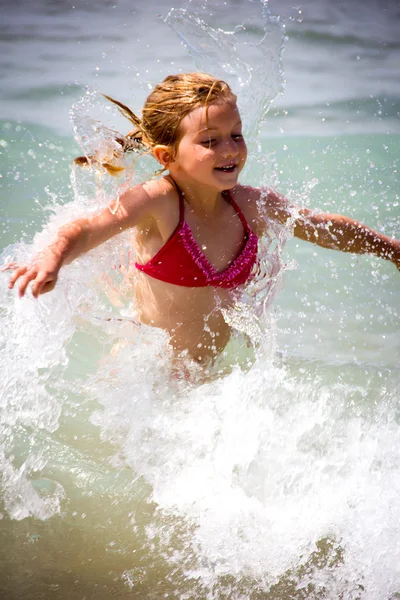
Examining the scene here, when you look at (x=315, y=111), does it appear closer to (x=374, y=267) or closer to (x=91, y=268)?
(x=374, y=267)

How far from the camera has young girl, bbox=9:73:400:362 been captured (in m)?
2.34

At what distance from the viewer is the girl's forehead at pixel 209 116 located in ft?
7.65

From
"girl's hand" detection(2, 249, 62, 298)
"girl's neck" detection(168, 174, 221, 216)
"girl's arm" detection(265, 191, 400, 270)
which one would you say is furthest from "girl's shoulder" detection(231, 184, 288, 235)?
"girl's hand" detection(2, 249, 62, 298)

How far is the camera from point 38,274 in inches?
79.7

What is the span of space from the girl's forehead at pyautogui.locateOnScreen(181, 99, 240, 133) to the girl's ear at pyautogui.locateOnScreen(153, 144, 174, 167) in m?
0.11

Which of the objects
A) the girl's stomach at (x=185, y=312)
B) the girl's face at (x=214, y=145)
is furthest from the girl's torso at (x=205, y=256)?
the girl's face at (x=214, y=145)

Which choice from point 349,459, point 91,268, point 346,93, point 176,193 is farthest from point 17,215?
point 346,93

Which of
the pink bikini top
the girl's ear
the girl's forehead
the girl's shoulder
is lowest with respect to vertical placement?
the pink bikini top

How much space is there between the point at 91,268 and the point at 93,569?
1149mm

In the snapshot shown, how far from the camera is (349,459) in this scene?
2357 millimetres

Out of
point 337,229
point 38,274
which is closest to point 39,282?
point 38,274

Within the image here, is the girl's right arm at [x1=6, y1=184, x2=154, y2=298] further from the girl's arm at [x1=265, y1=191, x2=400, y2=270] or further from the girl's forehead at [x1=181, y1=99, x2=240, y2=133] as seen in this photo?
the girl's arm at [x1=265, y1=191, x2=400, y2=270]

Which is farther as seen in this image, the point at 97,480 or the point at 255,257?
the point at 255,257

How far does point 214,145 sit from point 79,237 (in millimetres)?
542
